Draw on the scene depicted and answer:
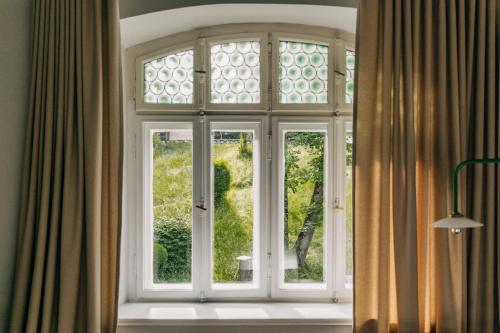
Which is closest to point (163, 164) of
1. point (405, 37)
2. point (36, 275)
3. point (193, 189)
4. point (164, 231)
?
point (193, 189)

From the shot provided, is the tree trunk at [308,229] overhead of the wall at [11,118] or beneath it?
beneath

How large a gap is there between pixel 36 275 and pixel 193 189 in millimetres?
941

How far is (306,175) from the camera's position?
8.81ft

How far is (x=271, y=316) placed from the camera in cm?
245

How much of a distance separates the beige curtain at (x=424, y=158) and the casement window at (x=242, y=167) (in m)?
0.41

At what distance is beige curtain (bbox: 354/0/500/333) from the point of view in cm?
219

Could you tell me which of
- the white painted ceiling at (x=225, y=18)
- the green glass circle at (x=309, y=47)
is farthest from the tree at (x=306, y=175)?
the white painted ceiling at (x=225, y=18)

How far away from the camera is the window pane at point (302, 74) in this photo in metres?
2.70

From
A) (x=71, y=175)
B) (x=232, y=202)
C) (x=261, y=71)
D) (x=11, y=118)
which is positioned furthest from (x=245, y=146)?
(x=11, y=118)

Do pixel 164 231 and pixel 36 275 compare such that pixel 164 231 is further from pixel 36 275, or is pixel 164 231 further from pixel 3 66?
pixel 3 66

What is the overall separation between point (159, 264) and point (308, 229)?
3.03 feet

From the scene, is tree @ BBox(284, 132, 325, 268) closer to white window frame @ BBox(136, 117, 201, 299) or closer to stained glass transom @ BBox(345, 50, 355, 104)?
stained glass transom @ BBox(345, 50, 355, 104)

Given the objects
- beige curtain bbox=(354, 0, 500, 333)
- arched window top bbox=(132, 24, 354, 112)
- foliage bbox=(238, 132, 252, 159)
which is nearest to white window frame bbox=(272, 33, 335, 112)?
arched window top bbox=(132, 24, 354, 112)

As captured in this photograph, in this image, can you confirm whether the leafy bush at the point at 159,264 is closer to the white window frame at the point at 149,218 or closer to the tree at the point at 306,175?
the white window frame at the point at 149,218
